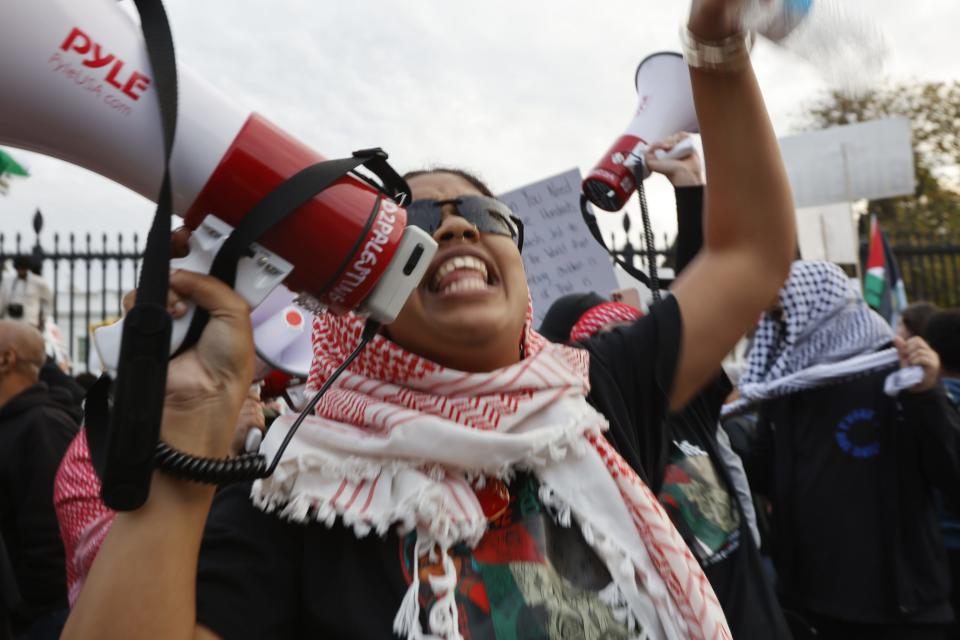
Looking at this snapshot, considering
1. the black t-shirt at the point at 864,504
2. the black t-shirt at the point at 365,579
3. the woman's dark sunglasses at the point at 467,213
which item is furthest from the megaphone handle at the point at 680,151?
the black t-shirt at the point at 864,504

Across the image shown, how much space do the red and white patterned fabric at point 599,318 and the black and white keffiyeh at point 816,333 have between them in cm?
84

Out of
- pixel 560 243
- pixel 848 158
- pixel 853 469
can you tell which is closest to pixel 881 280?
pixel 848 158

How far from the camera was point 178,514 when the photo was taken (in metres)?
0.95

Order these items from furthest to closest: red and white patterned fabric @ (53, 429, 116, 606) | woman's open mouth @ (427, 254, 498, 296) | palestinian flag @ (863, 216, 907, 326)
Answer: palestinian flag @ (863, 216, 907, 326) < red and white patterned fabric @ (53, 429, 116, 606) < woman's open mouth @ (427, 254, 498, 296)

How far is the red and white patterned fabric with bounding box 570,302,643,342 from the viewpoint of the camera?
2.84m

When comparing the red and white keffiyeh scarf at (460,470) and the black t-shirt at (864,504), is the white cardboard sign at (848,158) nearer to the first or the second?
the black t-shirt at (864,504)

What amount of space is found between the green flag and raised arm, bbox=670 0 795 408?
5.51 metres

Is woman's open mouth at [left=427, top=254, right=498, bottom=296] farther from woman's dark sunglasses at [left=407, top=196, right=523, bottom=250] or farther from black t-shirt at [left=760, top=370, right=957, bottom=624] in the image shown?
black t-shirt at [left=760, top=370, right=957, bottom=624]

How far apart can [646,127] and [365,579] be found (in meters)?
1.47

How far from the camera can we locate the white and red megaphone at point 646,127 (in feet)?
6.93

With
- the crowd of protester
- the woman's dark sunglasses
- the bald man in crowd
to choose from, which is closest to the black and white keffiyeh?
the crowd of protester

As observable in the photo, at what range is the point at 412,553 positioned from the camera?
1.21m

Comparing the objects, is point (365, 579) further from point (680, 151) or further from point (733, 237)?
point (680, 151)

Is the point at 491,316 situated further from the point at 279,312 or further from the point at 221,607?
the point at 279,312
